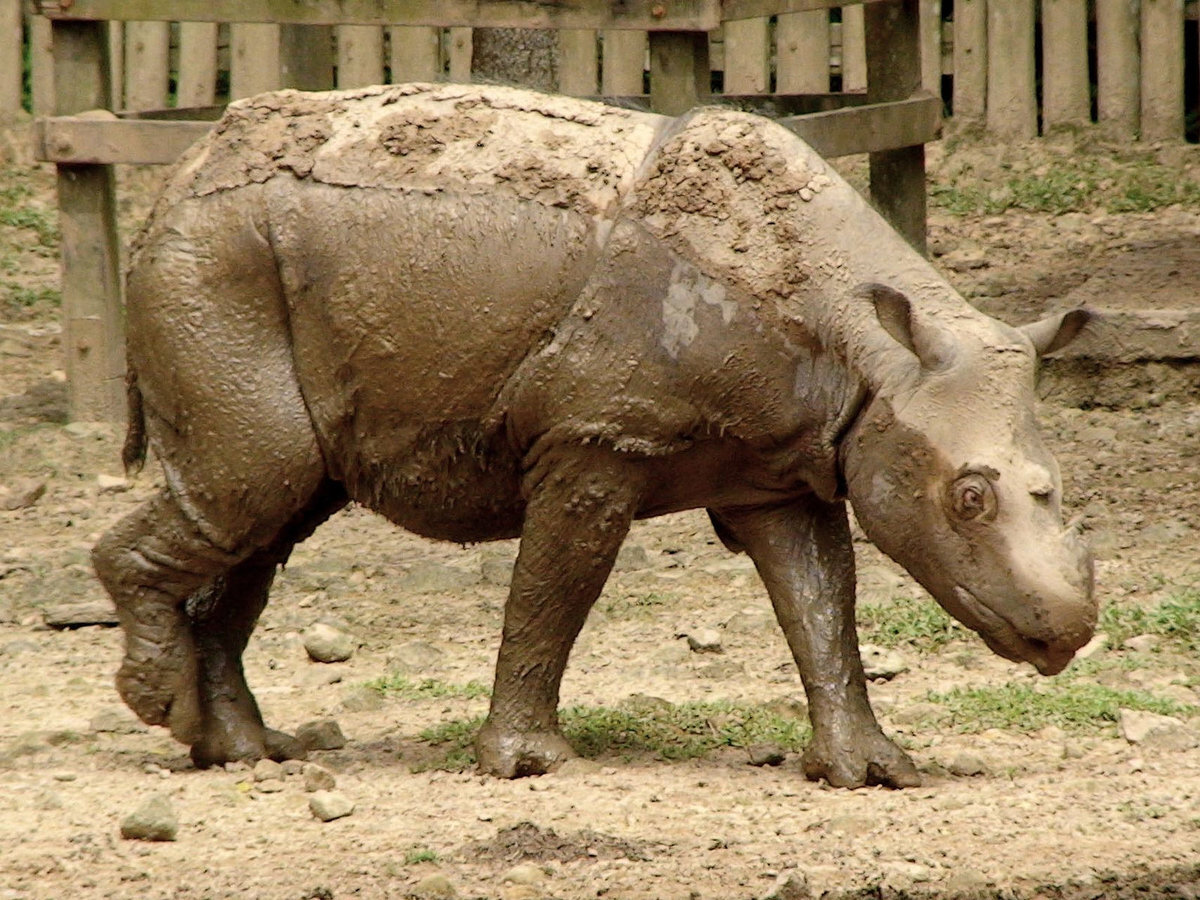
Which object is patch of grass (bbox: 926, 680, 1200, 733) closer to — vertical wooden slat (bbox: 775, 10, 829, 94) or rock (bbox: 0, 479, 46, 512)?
rock (bbox: 0, 479, 46, 512)

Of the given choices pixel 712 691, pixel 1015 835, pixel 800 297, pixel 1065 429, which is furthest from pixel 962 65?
pixel 1015 835

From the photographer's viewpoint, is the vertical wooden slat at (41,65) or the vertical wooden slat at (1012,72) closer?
the vertical wooden slat at (1012,72)

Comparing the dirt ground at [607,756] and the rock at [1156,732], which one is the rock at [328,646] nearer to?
the dirt ground at [607,756]

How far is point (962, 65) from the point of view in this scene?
13.1 m

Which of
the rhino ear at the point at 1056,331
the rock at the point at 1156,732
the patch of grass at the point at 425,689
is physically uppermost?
the rhino ear at the point at 1056,331

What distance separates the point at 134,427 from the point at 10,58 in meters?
8.37

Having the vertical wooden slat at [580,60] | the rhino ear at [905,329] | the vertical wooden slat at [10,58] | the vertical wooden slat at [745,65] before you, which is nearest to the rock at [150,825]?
the rhino ear at [905,329]

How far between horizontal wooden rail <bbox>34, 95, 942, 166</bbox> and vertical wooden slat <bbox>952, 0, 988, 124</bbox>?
3.60 metres

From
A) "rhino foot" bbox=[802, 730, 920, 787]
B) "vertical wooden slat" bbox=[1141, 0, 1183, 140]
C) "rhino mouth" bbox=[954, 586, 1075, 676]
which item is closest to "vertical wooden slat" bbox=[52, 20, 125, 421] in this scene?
"rhino foot" bbox=[802, 730, 920, 787]

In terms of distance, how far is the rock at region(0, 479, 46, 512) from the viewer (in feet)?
30.1

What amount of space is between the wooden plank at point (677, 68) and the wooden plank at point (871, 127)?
1.61ft

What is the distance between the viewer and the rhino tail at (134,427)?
19.4ft

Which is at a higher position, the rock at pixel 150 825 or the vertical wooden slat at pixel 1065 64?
the vertical wooden slat at pixel 1065 64

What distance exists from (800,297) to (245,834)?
206cm
